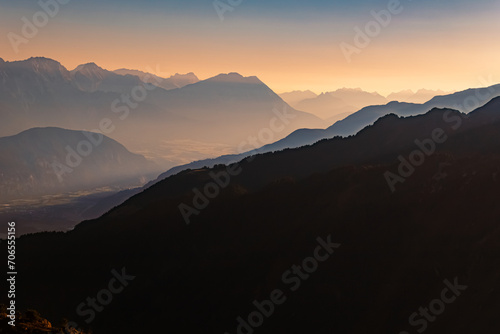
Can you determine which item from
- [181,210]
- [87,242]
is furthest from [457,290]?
[87,242]

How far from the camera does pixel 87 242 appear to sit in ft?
359

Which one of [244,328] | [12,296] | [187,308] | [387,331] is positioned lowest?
[387,331]

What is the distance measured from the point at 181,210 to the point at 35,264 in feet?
117

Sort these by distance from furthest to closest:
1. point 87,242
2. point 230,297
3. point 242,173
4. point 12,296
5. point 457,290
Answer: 1. point 242,173
2. point 87,242
3. point 12,296
4. point 230,297
5. point 457,290

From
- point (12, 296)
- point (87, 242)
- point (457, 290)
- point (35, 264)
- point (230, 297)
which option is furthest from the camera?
point (87, 242)

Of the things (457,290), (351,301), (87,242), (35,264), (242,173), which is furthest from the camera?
(242,173)

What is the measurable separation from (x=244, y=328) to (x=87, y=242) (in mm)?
58712

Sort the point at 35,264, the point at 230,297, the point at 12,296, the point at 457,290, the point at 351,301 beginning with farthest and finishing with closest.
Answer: the point at 35,264
the point at 12,296
the point at 230,297
the point at 351,301
the point at 457,290

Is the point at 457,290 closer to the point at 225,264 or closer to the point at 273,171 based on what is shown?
the point at 225,264

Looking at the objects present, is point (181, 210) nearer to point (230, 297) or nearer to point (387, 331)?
point (230, 297)

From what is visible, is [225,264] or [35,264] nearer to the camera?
[225,264]

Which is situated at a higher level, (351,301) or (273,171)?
(273,171)

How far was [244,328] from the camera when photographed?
2621 inches

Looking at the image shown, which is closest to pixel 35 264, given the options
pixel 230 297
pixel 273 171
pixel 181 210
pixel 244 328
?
pixel 181 210
